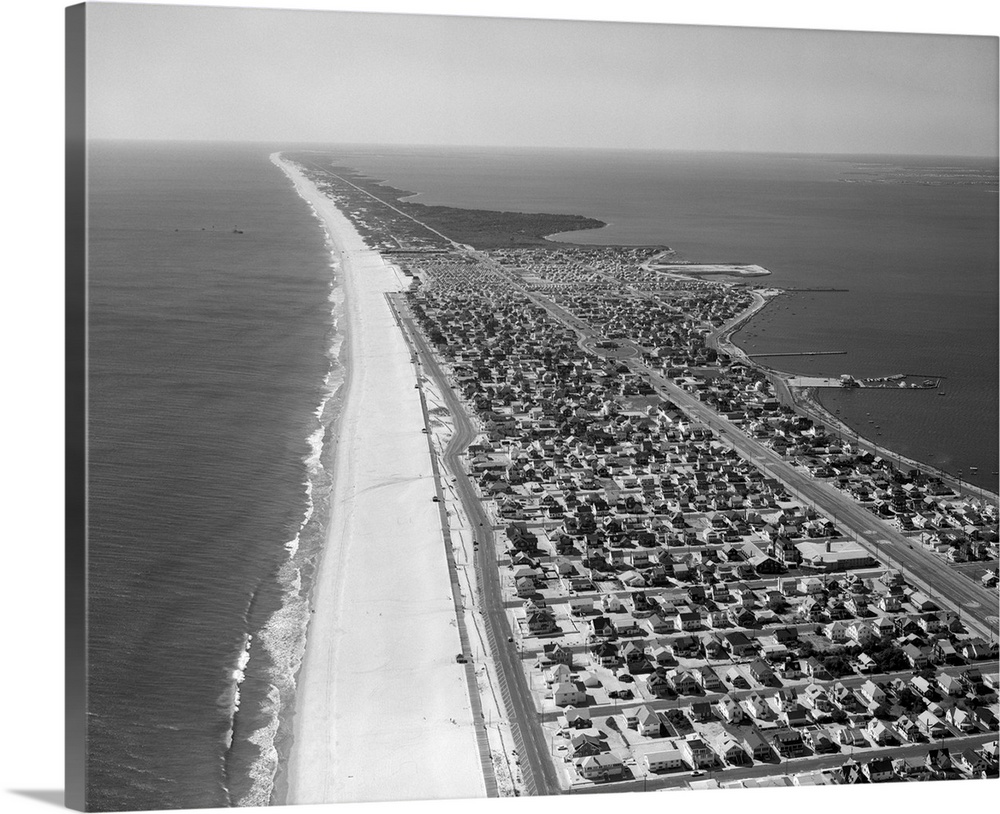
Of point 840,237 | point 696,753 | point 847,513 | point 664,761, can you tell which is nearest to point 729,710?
point 696,753

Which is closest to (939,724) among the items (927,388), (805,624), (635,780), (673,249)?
(805,624)

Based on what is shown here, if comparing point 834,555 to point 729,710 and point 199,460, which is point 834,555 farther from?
point 199,460

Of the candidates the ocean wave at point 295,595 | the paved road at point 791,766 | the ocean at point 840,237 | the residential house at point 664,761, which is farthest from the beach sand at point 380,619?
the ocean at point 840,237

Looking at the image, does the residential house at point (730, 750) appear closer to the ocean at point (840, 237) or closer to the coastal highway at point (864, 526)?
the coastal highway at point (864, 526)

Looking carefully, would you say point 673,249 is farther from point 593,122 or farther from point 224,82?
point 224,82

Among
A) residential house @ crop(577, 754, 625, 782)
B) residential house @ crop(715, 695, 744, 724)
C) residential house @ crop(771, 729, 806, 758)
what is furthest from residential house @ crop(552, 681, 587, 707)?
residential house @ crop(771, 729, 806, 758)

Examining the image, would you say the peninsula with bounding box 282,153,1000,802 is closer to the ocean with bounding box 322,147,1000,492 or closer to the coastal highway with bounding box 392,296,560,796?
the coastal highway with bounding box 392,296,560,796
